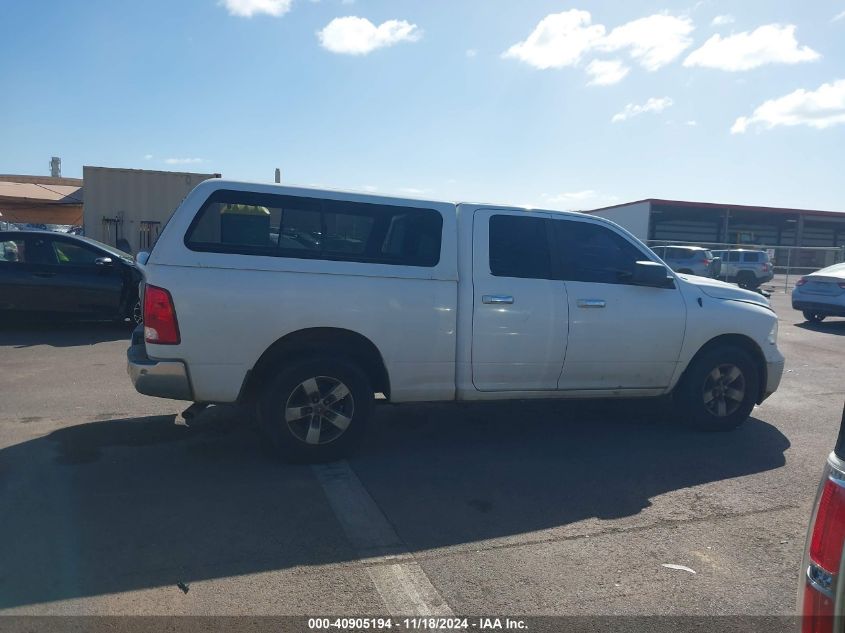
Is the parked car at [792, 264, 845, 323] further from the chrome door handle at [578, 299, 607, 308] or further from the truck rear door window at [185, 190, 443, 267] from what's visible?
the truck rear door window at [185, 190, 443, 267]

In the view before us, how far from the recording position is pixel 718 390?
246 inches

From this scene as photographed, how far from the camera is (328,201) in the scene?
16.9 ft

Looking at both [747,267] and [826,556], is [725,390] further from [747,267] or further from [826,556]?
[747,267]

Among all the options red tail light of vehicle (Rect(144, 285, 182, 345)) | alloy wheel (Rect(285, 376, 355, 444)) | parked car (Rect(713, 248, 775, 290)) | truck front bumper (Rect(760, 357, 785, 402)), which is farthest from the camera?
parked car (Rect(713, 248, 775, 290))

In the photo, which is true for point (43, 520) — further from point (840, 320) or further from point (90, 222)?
point (840, 320)

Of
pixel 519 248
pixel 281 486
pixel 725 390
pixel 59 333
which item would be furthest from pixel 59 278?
pixel 725 390

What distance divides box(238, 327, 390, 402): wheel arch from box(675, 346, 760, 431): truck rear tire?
285cm

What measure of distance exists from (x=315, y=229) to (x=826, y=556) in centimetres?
395

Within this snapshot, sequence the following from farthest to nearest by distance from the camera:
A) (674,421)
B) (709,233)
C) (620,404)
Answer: (709,233) → (620,404) → (674,421)

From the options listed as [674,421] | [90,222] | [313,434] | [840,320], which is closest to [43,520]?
[313,434]

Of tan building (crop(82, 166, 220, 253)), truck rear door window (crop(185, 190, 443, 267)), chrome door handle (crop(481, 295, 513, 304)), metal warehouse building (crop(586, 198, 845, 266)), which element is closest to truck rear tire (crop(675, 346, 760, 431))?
chrome door handle (crop(481, 295, 513, 304))

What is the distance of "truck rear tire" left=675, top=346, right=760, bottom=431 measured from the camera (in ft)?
20.1

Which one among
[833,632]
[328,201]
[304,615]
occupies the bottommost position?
[304,615]

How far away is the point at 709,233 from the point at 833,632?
50.9 m
